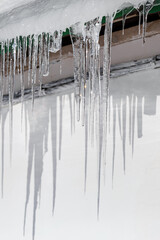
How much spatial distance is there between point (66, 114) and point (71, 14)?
1.27 meters

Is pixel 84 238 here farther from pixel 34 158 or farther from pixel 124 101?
pixel 124 101

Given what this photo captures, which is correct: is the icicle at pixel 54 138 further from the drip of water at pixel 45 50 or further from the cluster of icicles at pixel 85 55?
the drip of water at pixel 45 50

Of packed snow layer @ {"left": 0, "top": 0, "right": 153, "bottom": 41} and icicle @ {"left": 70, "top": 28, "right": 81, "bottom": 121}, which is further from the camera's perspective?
icicle @ {"left": 70, "top": 28, "right": 81, "bottom": 121}

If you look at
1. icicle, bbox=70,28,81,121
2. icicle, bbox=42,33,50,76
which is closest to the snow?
icicle, bbox=70,28,81,121

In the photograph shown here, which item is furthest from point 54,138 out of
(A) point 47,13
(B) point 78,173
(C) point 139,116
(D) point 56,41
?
(A) point 47,13

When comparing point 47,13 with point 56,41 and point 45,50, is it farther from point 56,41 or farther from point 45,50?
point 45,50

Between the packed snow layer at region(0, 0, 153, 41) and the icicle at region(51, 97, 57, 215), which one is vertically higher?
the packed snow layer at region(0, 0, 153, 41)

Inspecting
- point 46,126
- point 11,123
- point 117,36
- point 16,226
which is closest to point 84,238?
point 16,226

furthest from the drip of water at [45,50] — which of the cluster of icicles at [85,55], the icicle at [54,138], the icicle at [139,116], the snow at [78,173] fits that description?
the icicle at [139,116]

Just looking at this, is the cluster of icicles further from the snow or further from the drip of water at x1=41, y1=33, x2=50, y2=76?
the snow

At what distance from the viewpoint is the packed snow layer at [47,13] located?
2.36m

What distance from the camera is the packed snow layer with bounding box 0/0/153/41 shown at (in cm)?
236

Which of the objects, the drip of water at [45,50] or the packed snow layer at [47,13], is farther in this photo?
the drip of water at [45,50]

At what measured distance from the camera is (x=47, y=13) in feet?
8.30
